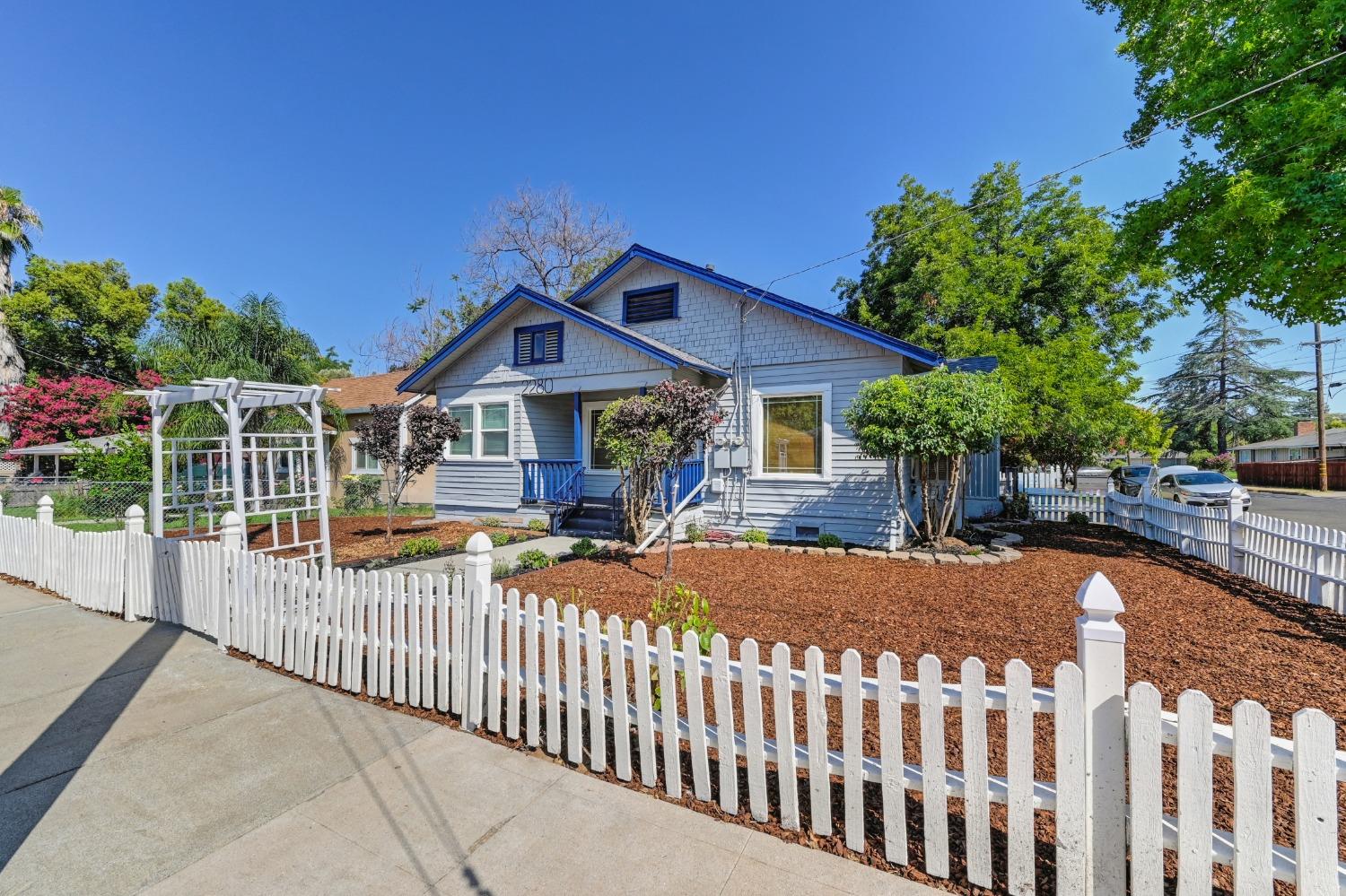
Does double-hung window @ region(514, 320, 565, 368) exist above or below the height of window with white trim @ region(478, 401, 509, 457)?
above

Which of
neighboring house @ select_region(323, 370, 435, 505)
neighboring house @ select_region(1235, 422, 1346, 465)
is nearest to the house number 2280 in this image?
neighboring house @ select_region(323, 370, 435, 505)

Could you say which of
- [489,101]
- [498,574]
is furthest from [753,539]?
[489,101]

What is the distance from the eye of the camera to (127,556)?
5996mm

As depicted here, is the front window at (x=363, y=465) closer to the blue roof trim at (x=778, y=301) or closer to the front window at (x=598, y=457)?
the front window at (x=598, y=457)

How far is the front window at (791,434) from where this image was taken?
10875mm

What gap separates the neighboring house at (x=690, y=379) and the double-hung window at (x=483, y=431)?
4 centimetres

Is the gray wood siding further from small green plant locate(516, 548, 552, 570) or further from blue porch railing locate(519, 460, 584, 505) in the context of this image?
small green plant locate(516, 548, 552, 570)

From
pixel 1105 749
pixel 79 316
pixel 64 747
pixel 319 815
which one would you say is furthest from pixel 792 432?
pixel 79 316

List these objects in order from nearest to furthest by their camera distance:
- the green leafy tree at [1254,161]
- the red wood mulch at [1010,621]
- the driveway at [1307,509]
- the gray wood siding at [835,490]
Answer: the red wood mulch at [1010,621] → the green leafy tree at [1254,161] → the gray wood siding at [835,490] → the driveway at [1307,509]

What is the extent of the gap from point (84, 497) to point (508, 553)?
1318 centimetres

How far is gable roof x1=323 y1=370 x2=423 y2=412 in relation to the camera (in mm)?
20016

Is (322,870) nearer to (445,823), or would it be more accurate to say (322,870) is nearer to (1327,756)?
(445,823)

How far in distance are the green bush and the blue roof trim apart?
33.2ft

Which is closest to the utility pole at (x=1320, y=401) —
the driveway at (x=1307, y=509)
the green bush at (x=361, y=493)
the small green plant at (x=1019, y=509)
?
the driveway at (x=1307, y=509)
